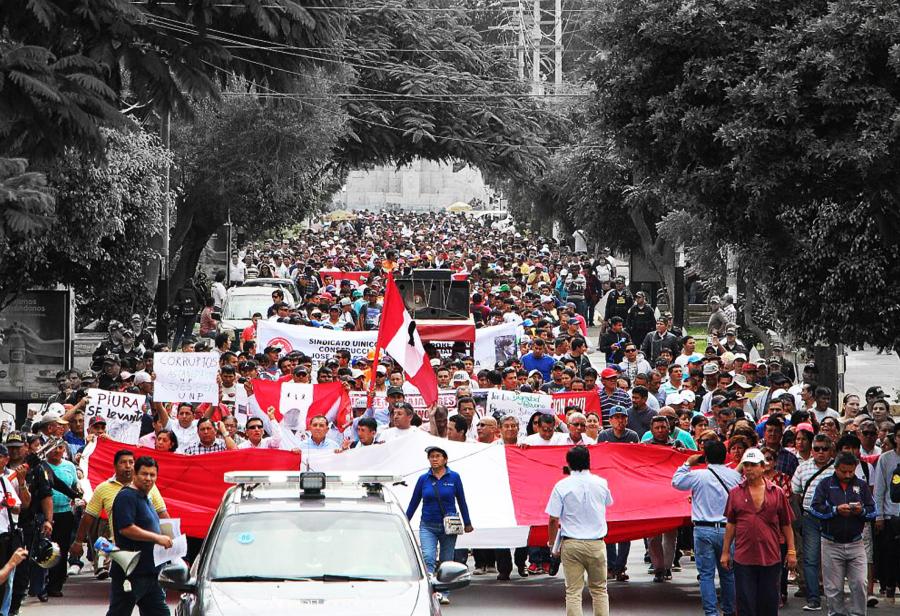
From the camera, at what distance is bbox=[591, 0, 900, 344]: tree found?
41.6ft

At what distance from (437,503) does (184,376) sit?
4.73m

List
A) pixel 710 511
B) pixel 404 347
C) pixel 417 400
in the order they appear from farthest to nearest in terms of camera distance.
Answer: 1. pixel 417 400
2. pixel 404 347
3. pixel 710 511

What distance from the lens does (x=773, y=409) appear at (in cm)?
1578

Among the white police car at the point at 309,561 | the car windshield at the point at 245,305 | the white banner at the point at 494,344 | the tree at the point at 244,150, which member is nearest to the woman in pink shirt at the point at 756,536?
the white police car at the point at 309,561

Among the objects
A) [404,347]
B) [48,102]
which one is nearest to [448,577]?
[48,102]

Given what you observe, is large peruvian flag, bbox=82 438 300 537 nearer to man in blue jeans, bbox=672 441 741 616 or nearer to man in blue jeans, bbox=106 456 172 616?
man in blue jeans, bbox=106 456 172 616

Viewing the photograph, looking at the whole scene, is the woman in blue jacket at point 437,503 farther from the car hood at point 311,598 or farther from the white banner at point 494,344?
the white banner at point 494,344

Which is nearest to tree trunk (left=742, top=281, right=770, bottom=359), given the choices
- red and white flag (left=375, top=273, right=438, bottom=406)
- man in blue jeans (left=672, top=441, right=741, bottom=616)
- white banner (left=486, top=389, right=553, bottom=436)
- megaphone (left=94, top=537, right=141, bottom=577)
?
red and white flag (left=375, top=273, right=438, bottom=406)

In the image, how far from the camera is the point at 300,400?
1745 cm

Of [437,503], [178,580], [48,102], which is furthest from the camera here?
[437,503]

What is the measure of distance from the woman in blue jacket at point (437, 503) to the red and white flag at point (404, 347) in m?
4.62

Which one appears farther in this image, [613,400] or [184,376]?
[613,400]

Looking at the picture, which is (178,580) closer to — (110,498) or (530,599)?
(110,498)

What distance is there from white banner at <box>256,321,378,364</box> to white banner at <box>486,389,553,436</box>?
232 inches
